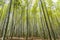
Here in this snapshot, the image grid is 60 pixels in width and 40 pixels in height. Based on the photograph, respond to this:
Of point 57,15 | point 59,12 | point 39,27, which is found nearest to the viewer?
point 59,12

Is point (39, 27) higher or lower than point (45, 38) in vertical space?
higher

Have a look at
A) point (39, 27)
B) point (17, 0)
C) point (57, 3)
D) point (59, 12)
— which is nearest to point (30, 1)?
point (17, 0)

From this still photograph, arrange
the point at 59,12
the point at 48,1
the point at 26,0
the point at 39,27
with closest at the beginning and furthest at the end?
the point at 26,0
the point at 48,1
the point at 59,12
the point at 39,27

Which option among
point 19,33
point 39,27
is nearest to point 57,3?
point 39,27

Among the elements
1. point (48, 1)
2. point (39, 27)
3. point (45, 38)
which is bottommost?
point (45, 38)

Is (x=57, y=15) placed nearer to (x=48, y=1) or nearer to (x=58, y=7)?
(x=58, y=7)

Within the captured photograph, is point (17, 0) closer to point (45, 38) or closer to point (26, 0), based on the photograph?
point (26, 0)

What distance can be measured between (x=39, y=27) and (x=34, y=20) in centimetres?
122

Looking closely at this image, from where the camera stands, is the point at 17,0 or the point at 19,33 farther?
the point at 19,33

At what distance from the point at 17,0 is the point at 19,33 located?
33.5 ft

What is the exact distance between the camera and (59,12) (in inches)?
354

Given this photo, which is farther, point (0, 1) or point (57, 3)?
point (57, 3)

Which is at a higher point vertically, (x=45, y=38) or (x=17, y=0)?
(x=17, y=0)

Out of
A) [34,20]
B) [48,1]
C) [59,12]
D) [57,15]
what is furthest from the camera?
[34,20]
